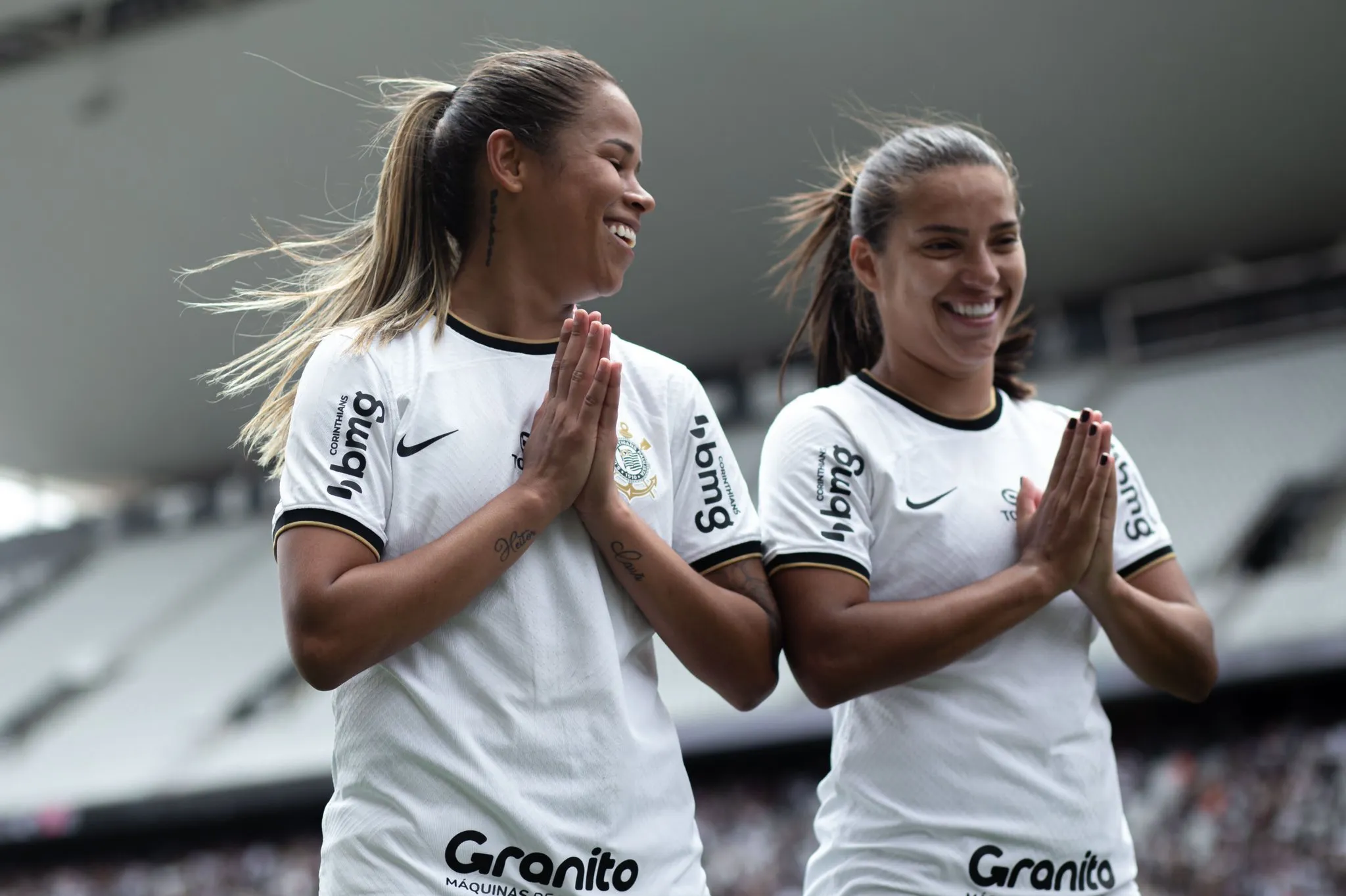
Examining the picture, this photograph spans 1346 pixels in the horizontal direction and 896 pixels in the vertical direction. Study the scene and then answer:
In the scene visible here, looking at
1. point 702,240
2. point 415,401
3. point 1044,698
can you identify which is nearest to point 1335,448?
point 702,240

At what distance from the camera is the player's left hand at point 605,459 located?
6.28ft

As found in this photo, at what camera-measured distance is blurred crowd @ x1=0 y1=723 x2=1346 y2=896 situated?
25.1 feet

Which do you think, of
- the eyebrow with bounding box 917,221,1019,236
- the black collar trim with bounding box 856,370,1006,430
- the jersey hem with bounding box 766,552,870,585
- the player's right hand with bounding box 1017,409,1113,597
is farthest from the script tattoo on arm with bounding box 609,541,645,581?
the eyebrow with bounding box 917,221,1019,236

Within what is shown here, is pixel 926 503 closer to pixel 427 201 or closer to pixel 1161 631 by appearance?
pixel 1161 631

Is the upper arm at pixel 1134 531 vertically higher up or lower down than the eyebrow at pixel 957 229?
lower down

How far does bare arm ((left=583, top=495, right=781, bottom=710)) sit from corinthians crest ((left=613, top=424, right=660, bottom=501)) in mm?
81

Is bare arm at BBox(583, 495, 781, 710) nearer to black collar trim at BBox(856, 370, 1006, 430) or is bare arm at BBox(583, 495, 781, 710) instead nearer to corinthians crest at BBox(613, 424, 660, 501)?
corinthians crest at BBox(613, 424, 660, 501)

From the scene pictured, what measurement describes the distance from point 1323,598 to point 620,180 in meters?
8.27

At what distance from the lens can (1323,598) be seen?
29.6 ft

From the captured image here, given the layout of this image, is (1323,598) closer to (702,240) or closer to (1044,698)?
(702,240)

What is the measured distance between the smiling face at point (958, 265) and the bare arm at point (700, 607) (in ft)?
2.17

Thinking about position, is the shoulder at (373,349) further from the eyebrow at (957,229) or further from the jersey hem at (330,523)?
the eyebrow at (957,229)

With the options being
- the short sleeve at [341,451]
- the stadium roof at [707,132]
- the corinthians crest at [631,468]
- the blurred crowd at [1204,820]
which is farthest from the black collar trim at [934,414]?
the stadium roof at [707,132]

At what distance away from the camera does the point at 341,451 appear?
1874 millimetres
